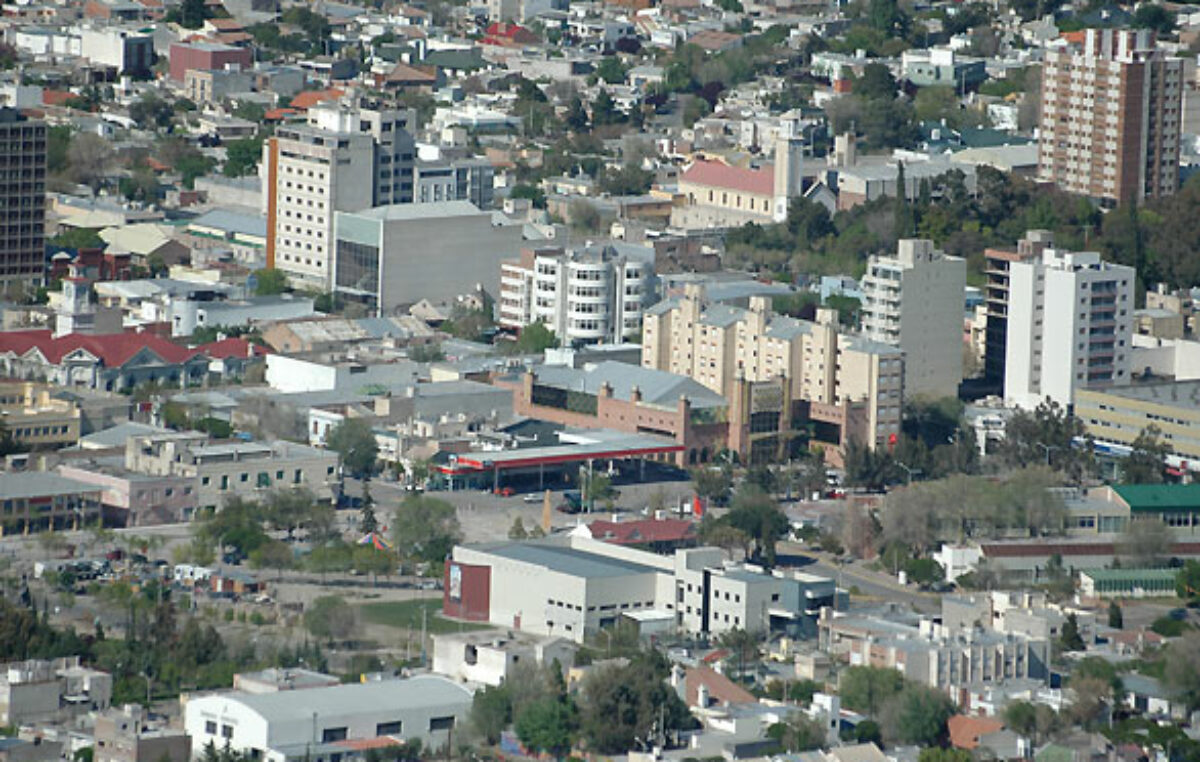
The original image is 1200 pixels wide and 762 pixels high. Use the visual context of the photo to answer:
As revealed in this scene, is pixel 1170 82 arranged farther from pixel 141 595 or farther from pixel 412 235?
pixel 141 595

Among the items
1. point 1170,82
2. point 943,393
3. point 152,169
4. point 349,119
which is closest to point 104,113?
point 152,169

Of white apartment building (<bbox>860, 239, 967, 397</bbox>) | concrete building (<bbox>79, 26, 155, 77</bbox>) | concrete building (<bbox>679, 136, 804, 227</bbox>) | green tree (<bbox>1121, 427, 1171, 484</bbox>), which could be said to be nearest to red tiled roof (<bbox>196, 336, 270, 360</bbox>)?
white apartment building (<bbox>860, 239, 967, 397</bbox>)

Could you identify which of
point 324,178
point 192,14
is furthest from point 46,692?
point 192,14

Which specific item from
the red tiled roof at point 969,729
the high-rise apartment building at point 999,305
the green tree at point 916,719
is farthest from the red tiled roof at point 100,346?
the red tiled roof at point 969,729

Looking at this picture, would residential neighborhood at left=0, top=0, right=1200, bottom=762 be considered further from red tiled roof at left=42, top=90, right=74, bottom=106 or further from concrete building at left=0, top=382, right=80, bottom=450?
red tiled roof at left=42, top=90, right=74, bottom=106

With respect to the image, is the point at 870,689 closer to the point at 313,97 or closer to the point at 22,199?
the point at 22,199
